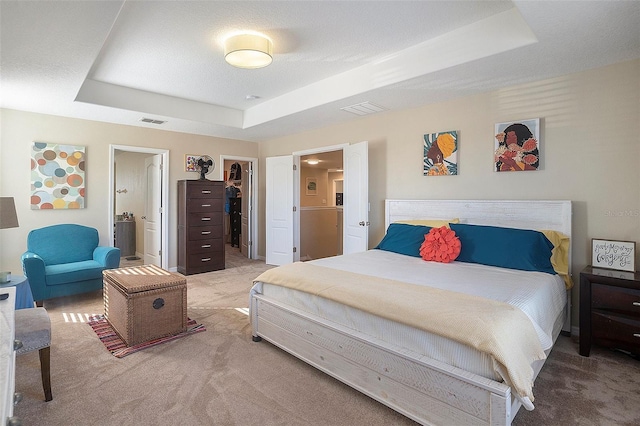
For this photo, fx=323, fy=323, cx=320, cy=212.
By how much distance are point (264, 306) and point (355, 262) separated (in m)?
0.91

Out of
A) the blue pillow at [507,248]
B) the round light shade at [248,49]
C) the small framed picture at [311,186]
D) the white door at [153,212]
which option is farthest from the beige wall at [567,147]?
the small framed picture at [311,186]

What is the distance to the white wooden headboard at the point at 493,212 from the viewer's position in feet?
9.86

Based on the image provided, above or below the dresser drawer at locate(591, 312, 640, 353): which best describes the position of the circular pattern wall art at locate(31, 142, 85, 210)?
above

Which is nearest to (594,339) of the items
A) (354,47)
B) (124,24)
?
(354,47)

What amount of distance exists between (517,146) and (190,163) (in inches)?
193

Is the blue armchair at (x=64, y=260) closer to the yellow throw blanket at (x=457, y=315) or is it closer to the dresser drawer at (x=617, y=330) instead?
the yellow throw blanket at (x=457, y=315)

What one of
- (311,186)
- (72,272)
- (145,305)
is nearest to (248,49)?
(145,305)

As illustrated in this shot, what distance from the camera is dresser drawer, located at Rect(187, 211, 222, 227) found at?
5258 millimetres

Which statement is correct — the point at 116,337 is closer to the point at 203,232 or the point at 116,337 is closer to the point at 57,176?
the point at 203,232

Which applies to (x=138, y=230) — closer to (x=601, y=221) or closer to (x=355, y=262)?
(x=355, y=262)

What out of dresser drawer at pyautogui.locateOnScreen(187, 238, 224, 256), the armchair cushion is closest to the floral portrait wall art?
dresser drawer at pyautogui.locateOnScreen(187, 238, 224, 256)

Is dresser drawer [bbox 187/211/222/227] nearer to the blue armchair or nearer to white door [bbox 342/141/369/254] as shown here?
the blue armchair

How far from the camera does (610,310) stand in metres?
2.45

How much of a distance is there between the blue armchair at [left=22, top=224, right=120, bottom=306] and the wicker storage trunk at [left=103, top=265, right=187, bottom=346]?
100cm
